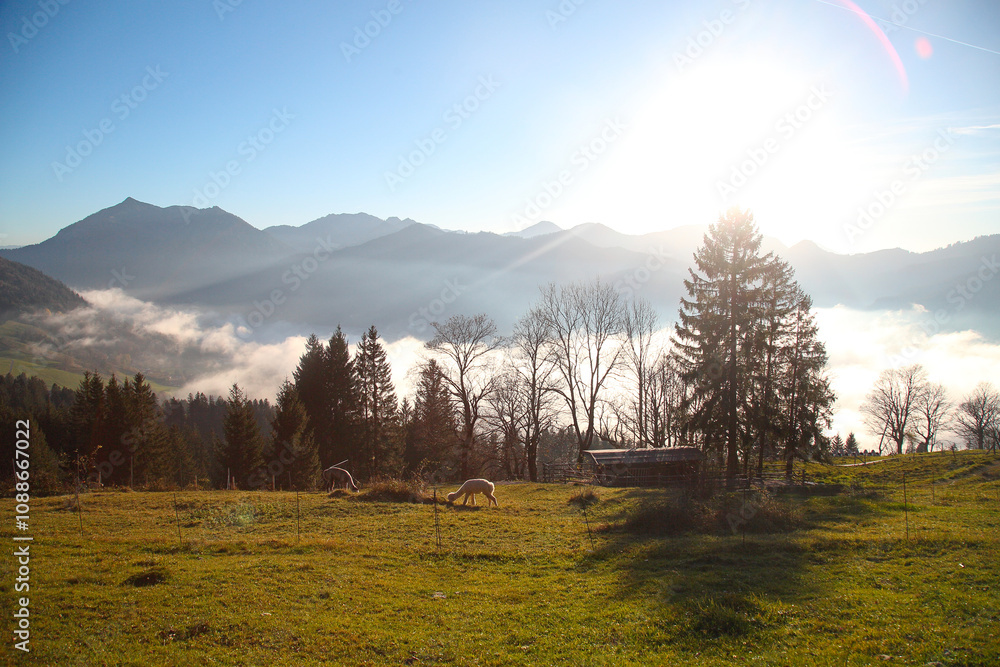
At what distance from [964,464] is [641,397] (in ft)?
75.6

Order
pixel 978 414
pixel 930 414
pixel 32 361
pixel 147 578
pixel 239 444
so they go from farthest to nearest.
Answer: pixel 32 361
pixel 930 414
pixel 978 414
pixel 239 444
pixel 147 578

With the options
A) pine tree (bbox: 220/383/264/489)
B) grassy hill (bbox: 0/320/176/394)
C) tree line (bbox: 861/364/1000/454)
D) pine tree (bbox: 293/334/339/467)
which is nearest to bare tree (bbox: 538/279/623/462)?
pine tree (bbox: 293/334/339/467)

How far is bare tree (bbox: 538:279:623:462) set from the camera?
44.6m

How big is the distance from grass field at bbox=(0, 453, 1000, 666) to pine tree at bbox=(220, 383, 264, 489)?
19.0m

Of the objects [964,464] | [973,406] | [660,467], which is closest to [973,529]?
[660,467]

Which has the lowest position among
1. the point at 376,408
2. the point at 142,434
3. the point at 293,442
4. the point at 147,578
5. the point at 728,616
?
the point at 728,616

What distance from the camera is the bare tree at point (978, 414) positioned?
68688 millimetres

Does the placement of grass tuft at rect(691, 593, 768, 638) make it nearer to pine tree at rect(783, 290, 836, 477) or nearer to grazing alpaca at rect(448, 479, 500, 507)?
grazing alpaca at rect(448, 479, 500, 507)

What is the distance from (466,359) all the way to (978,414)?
244 feet

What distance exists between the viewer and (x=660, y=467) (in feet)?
117

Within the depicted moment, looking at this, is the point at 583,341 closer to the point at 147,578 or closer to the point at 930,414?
the point at 147,578

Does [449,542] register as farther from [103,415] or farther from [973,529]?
[103,415]

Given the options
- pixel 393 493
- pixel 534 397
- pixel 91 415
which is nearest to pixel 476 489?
pixel 393 493

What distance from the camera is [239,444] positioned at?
127 ft
